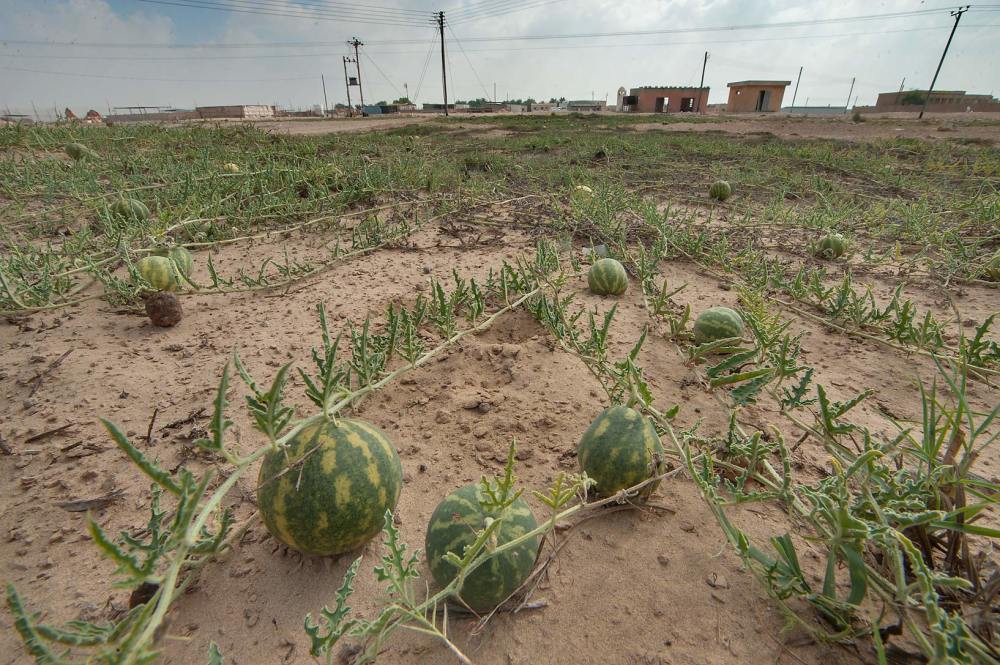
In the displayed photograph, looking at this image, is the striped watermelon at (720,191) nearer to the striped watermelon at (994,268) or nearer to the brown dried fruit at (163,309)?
the striped watermelon at (994,268)

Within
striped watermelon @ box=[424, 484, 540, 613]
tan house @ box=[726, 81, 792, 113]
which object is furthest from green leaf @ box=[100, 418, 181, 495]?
tan house @ box=[726, 81, 792, 113]

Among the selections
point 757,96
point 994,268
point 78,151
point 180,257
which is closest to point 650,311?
point 994,268

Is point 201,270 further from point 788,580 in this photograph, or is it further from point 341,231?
point 788,580

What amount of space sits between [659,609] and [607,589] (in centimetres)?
16

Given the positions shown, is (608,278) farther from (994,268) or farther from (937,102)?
(937,102)

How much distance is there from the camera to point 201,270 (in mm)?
3873

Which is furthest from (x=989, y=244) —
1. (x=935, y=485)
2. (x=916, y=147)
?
(x=916, y=147)

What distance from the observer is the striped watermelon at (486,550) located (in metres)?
1.36

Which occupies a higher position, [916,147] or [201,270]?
[916,147]

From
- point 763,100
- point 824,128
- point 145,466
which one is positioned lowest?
point 145,466

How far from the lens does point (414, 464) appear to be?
2.01m

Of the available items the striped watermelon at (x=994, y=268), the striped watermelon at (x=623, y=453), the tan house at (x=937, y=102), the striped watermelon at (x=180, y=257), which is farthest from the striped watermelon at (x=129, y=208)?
the tan house at (x=937, y=102)

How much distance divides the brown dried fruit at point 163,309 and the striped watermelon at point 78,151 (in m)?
5.02

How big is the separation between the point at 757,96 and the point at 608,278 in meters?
51.7
